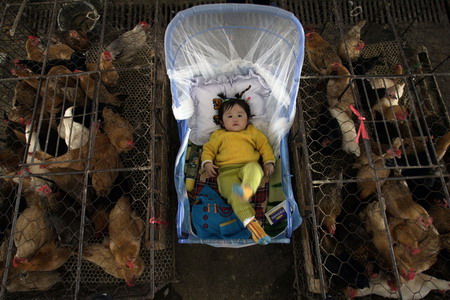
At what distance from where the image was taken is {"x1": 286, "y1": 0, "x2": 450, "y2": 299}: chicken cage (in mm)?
2137

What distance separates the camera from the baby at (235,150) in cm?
247

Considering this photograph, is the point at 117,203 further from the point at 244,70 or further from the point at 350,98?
the point at 350,98

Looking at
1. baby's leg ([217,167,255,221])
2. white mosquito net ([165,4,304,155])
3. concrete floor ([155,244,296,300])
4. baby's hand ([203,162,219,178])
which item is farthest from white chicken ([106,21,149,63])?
concrete floor ([155,244,296,300])

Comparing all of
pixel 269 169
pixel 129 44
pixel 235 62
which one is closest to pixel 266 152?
pixel 269 169

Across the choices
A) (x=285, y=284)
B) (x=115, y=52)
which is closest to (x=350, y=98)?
(x=285, y=284)

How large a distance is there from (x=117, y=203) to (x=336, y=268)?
5.61 feet

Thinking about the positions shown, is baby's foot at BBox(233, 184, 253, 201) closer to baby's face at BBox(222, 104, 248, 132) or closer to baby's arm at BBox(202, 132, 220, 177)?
baby's arm at BBox(202, 132, 220, 177)

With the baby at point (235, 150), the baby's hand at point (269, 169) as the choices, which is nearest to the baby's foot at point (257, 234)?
the baby at point (235, 150)

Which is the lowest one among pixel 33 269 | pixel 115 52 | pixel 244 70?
pixel 33 269

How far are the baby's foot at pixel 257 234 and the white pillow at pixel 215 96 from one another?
966 mm

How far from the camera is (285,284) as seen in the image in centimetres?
274

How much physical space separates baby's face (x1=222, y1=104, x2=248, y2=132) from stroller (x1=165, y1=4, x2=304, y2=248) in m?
0.26

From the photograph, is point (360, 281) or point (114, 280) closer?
point (360, 281)

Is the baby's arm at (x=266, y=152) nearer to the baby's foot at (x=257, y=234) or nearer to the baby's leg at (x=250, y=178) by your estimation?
the baby's leg at (x=250, y=178)
